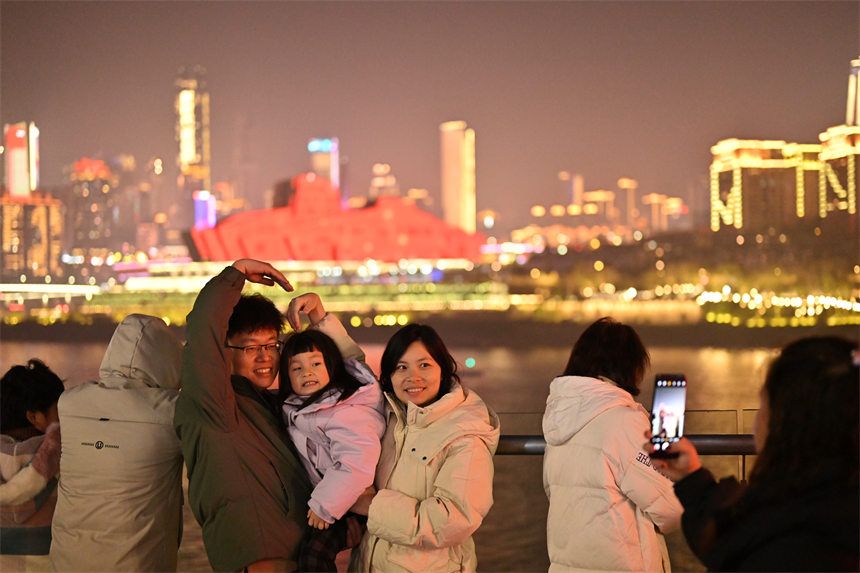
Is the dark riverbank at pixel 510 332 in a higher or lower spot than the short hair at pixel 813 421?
lower

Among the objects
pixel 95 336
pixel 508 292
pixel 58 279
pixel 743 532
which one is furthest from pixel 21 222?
pixel 743 532

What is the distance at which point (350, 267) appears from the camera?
20.9 m

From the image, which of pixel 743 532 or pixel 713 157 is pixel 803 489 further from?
A: pixel 713 157

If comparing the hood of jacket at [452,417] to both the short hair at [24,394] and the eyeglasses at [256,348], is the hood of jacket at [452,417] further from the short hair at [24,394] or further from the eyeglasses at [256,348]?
the short hair at [24,394]

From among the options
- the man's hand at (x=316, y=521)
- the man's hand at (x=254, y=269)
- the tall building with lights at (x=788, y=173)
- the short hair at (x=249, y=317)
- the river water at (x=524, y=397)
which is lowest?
the river water at (x=524, y=397)

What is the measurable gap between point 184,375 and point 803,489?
3.46 ft

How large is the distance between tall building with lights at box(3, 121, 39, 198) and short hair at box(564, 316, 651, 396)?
38.8 feet

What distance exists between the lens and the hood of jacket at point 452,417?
5.62ft

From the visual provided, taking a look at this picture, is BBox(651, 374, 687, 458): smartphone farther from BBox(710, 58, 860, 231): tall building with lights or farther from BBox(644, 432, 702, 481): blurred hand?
BBox(710, 58, 860, 231): tall building with lights

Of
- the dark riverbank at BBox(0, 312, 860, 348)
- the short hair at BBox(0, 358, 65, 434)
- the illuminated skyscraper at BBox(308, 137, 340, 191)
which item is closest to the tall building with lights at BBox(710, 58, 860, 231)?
the dark riverbank at BBox(0, 312, 860, 348)

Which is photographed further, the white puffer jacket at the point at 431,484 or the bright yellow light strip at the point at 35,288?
the bright yellow light strip at the point at 35,288

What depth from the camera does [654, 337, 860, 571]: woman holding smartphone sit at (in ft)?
3.34

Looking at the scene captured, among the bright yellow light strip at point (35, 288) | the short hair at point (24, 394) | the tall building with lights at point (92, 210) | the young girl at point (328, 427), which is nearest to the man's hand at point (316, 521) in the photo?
the young girl at point (328, 427)

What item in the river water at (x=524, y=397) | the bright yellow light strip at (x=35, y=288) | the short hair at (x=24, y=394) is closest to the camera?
the short hair at (x=24, y=394)
